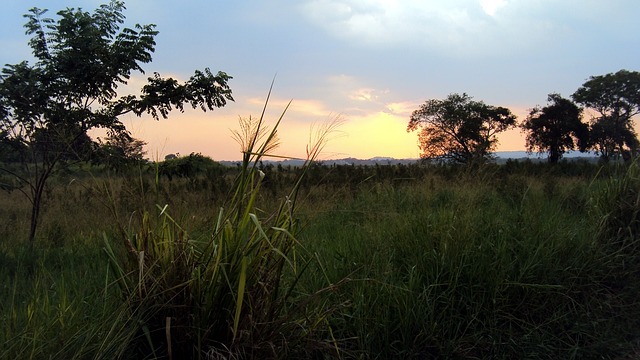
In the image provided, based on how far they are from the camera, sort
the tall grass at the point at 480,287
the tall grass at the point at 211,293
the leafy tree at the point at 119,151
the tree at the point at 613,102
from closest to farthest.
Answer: the tall grass at the point at 211,293, the tall grass at the point at 480,287, the leafy tree at the point at 119,151, the tree at the point at 613,102

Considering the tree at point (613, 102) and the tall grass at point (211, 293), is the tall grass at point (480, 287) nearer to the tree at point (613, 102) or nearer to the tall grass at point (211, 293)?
the tall grass at point (211, 293)

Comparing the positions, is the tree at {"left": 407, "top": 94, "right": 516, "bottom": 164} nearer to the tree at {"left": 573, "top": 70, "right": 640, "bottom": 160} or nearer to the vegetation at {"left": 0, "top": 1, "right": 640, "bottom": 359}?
the tree at {"left": 573, "top": 70, "right": 640, "bottom": 160}

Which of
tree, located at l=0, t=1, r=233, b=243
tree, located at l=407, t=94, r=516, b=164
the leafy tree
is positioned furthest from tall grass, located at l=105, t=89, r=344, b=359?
tree, located at l=407, t=94, r=516, b=164

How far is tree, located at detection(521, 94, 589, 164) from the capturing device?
4709 centimetres

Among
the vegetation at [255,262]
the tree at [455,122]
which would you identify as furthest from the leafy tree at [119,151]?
the tree at [455,122]

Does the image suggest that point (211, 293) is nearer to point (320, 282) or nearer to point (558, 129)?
point (320, 282)

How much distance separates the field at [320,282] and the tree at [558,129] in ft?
154

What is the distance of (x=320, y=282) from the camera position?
345cm

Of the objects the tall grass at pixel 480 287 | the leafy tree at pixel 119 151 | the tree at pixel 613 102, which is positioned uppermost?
the tree at pixel 613 102

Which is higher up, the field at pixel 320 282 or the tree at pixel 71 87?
the tree at pixel 71 87

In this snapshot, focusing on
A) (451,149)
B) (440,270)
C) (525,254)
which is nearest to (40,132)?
(440,270)

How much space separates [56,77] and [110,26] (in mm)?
1045

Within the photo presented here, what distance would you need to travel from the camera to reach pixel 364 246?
13.4ft

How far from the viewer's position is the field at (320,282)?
2.31 m
